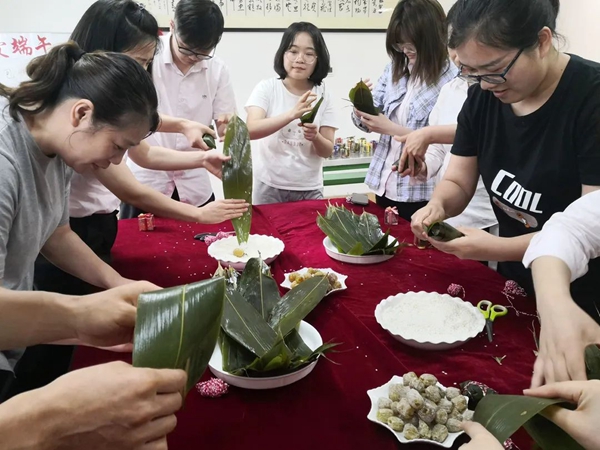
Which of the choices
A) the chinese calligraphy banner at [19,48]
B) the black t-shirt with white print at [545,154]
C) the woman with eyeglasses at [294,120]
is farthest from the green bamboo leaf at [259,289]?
the chinese calligraphy banner at [19,48]

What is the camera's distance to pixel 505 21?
1178 mm

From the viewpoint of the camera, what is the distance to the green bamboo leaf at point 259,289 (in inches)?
50.6

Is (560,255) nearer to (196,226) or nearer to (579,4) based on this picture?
(196,226)

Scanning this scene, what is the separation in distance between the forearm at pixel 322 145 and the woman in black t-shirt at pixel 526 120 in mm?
1206

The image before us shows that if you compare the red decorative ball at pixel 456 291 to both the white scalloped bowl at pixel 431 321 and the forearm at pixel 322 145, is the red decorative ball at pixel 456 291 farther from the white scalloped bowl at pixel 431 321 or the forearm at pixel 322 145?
the forearm at pixel 322 145

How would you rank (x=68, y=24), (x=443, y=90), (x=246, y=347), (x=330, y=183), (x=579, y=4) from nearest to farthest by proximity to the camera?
1. (x=246, y=347)
2. (x=443, y=90)
3. (x=68, y=24)
4. (x=579, y=4)
5. (x=330, y=183)

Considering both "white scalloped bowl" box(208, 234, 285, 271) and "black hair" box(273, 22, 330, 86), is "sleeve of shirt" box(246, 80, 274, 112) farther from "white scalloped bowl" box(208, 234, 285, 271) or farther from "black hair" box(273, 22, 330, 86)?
"white scalloped bowl" box(208, 234, 285, 271)

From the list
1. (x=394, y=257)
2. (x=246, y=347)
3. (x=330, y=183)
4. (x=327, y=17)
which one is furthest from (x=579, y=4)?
(x=246, y=347)

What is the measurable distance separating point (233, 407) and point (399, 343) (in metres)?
0.48

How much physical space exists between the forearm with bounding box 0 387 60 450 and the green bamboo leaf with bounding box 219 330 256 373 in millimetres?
462

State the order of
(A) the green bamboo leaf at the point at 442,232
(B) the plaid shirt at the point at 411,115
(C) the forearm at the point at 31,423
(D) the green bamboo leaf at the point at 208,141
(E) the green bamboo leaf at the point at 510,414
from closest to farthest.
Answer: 1. (C) the forearm at the point at 31,423
2. (E) the green bamboo leaf at the point at 510,414
3. (A) the green bamboo leaf at the point at 442,232
4. (D) the green bamboo leaf at the point at 208,141
5. (B) the plaid shirt at the point at 411,115

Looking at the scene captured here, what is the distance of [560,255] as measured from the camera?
0.99m

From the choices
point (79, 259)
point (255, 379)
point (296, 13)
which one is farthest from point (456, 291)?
point (296, 13)

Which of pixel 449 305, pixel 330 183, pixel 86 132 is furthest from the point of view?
pixel 330 183
